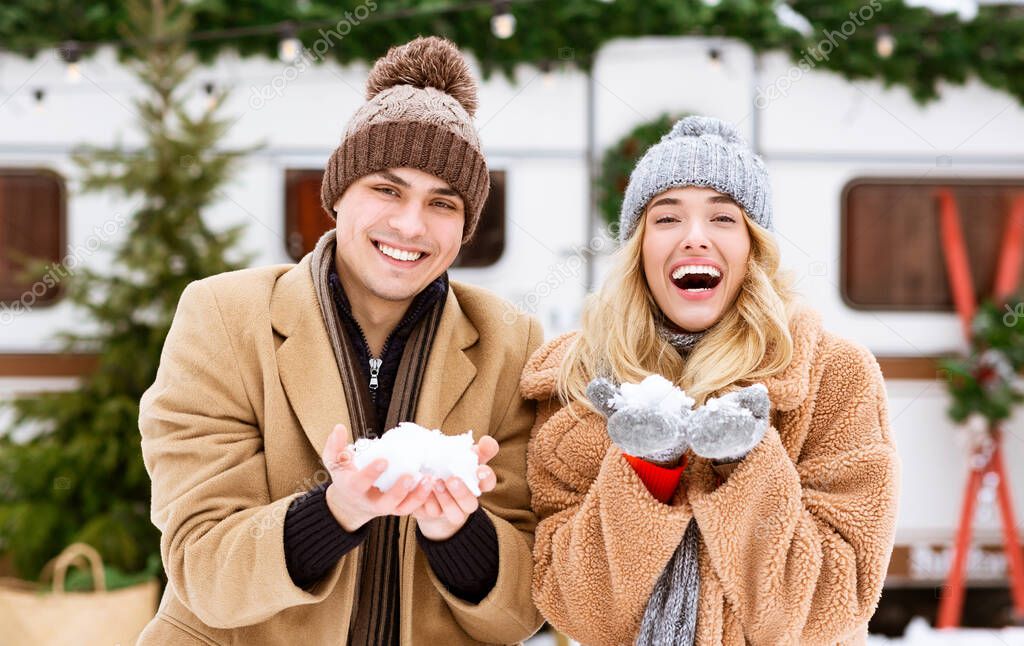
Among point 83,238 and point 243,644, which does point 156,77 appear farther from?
point 243,644

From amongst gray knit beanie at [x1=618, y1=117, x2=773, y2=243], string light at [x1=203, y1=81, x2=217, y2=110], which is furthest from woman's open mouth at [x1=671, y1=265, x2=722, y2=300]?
string light at [x1=203, y1=81, x2=217, y2=110]

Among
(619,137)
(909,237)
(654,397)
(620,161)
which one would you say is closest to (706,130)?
(654,397)

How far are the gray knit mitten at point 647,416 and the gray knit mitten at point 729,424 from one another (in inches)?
1.5

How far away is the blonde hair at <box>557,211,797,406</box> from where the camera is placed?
6.17 ft

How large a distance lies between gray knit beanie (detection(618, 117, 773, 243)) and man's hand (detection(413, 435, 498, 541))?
67 cm

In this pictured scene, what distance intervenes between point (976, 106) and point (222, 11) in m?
4.32

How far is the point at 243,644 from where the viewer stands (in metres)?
1.87

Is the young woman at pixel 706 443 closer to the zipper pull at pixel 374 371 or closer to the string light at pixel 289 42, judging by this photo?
the zipper pull at pixel 374 371

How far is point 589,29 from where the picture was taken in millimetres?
4855

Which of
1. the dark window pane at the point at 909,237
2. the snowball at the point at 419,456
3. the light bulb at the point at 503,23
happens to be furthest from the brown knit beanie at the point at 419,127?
the dark window pane at the point at 909,237

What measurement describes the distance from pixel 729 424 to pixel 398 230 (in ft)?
2.74

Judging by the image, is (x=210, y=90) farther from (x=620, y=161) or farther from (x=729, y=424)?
(x=729, y=424)

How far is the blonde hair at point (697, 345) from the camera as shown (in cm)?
188

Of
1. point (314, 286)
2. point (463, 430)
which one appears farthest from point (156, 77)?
point (463, 430)
